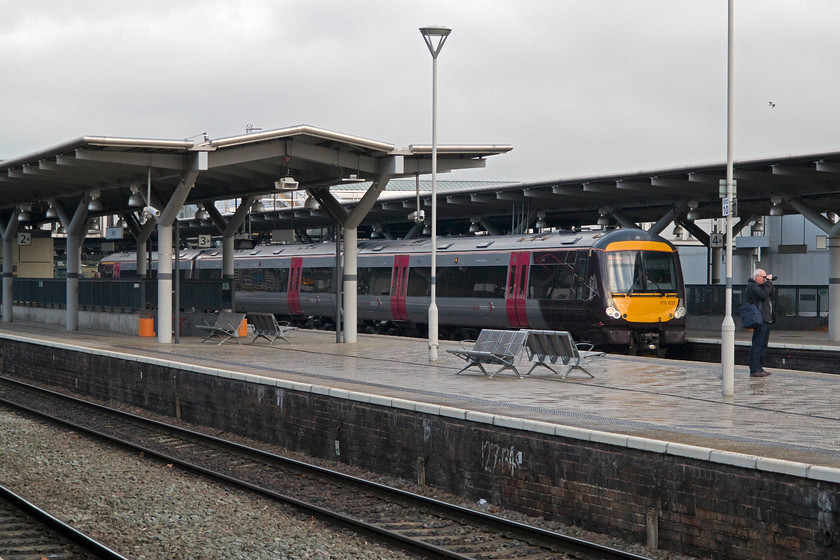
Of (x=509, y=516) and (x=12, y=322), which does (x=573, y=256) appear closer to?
(x=509, y=516)

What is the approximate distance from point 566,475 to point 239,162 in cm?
1378

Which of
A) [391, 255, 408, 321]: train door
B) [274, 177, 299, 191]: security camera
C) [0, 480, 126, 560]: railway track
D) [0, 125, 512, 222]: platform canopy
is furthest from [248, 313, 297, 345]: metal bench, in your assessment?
[0, 480, 126, 560]: railway track

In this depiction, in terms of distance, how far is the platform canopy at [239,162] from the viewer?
21.0m

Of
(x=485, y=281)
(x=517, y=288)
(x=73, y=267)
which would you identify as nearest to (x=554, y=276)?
(x=517, y=288)

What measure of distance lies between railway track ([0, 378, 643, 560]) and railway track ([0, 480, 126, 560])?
2329 millimetres

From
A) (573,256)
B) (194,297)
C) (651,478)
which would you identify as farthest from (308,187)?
(651,478)

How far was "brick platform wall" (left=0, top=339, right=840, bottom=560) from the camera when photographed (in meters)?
8.02

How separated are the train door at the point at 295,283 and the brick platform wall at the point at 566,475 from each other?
62.5ft

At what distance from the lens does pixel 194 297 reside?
2761 cm

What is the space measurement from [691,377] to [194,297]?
14918mm

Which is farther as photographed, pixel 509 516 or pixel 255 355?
pixel 255 355

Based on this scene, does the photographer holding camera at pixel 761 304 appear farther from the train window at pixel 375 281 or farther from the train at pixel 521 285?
the train window at pixel 375 281

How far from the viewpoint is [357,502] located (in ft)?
37.0

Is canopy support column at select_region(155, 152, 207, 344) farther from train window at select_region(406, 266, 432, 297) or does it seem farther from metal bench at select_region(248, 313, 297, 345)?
train window at select_region(406, 266, 432, 297)
